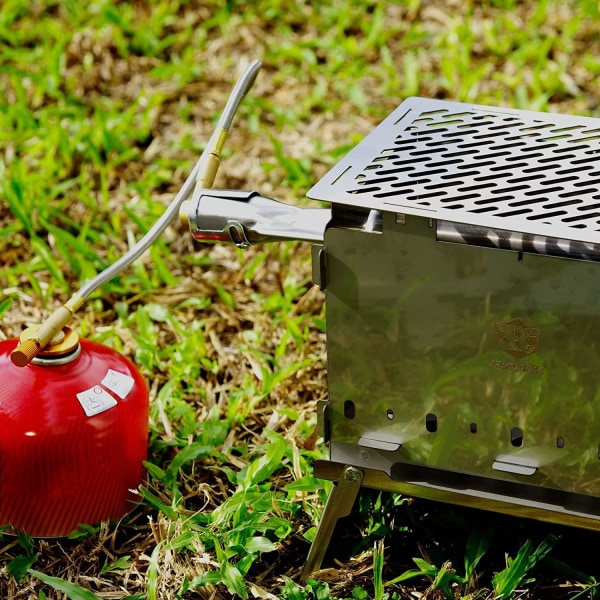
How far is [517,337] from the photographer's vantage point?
158cm

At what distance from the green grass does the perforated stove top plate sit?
753 mm

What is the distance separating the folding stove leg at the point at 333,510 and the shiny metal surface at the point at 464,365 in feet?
0.11

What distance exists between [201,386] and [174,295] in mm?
426

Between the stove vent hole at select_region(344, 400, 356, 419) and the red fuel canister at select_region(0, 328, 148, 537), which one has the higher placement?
the stove vent hole at select_region(344, 400, 356, 419)

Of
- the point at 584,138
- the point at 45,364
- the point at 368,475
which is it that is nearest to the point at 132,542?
the point at 45,364

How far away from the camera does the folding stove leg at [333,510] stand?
182cm

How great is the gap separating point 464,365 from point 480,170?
0.36 metres

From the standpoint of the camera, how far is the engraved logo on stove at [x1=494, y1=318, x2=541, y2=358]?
1.57 m

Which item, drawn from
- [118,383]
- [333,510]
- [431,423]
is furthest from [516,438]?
[118,383]

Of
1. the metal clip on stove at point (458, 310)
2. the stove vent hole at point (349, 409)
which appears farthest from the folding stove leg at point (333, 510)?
the stove vent hole at point (349, 409)

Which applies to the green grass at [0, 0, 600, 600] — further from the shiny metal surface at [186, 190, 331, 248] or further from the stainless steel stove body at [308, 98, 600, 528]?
the shiny metal surface at [186, 190, 331, 248]

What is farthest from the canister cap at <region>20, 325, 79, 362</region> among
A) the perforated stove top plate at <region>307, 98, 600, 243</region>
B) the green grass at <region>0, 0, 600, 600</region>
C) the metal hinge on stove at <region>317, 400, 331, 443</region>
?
the perforated stove top plate at <region>307, 98, 600, 243</region>

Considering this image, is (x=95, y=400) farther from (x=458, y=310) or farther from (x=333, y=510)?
(x=458, y=310)

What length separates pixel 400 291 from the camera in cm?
161
